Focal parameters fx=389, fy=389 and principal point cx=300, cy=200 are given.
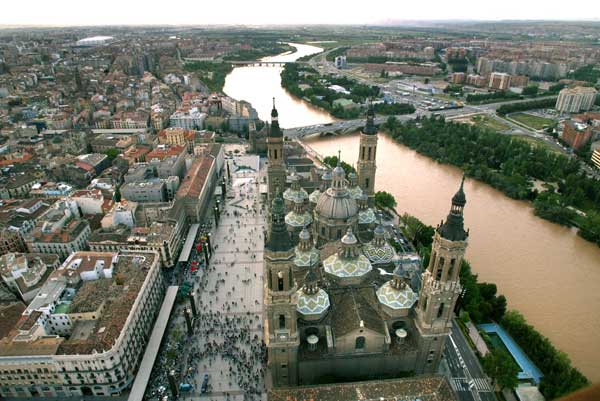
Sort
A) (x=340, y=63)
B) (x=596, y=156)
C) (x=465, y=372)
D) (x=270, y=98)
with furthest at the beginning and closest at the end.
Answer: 1. (x=340, y=63)
2. (x=270, y=98)
3. (x=596, y=156)
4. (x=465, y=372)

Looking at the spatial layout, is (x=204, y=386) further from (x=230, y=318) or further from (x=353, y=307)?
(x=353, y=307)

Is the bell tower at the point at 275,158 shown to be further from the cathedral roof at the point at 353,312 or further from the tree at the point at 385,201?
the tree at the point at 385,201

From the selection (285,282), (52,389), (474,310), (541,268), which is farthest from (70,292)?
(541,268)

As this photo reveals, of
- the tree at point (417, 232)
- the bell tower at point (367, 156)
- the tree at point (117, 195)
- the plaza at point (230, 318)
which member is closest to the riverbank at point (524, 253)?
the tree at point (417, 232)

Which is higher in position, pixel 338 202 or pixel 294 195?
pixel 338 202

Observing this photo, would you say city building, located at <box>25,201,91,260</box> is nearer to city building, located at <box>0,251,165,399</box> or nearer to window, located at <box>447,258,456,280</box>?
city building, located at <box>0,251,165,399</box>

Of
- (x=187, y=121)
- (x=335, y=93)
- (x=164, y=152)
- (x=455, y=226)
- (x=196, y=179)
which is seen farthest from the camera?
(x=335, y=93)

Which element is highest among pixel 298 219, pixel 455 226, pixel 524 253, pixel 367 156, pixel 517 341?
pixel 455 226

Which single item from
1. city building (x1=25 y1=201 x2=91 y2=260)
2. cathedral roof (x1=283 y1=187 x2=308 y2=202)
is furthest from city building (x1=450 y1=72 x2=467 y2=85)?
city building (x1=25 y1=201 x2=91 y2=260)

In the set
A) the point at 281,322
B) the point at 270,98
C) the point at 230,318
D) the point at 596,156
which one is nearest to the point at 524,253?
the point at 281,322
